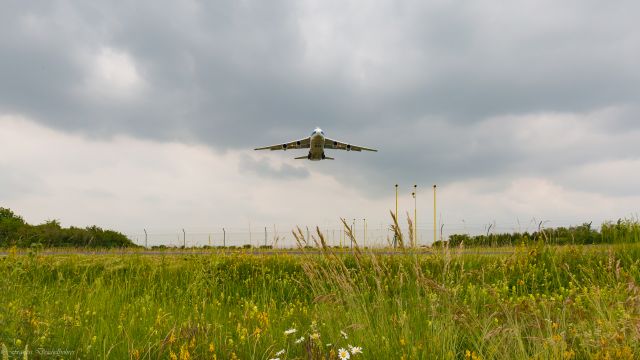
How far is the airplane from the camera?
40.9 m

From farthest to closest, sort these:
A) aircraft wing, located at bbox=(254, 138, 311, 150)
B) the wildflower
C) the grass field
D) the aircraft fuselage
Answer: aircraft wing, located at bbox=(254, 138, 311, 150) → the aircraft fuselage → the grass field → the wildflower

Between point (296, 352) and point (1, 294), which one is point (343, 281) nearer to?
point (296, 352)

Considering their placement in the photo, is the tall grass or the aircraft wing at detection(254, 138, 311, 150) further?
the aircraft wing at detection(254, 138, 311, 150)

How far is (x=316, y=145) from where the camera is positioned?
41344mm

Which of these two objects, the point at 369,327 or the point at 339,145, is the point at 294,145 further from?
the point at 369,327

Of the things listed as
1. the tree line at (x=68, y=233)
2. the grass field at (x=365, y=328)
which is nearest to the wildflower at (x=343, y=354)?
the grass field at (x=365, y=328)

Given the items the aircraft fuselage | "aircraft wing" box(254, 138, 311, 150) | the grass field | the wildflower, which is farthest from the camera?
"aircraft wing" box(254, 138, 311, 150)

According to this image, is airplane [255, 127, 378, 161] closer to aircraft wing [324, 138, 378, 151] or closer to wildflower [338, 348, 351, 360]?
aircraft wing [324, 138, 378, 151]

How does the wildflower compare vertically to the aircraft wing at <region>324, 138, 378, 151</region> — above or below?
below

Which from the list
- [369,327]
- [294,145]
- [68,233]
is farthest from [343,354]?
[68,233]

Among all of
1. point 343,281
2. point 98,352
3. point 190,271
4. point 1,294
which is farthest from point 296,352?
point 190,271

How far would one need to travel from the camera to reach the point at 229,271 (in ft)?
37.0

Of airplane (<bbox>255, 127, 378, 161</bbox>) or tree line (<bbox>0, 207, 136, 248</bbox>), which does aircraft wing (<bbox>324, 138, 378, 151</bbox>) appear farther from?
tree line (<bbox>0, 207, 136, 248</bbox>)

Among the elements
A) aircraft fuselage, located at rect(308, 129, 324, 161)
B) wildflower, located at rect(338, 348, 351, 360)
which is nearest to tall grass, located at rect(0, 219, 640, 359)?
wildflower, located at rect(338, 348, 351, 360)
